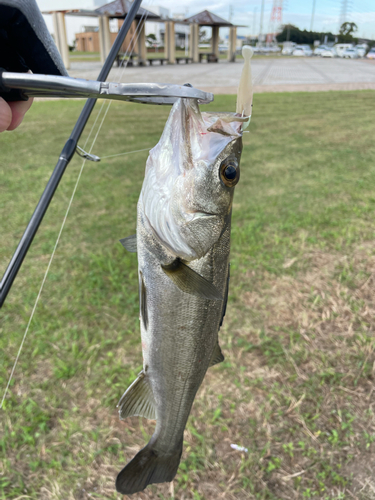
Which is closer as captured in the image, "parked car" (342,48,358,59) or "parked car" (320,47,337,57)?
"parked car" (342,48,358,59)

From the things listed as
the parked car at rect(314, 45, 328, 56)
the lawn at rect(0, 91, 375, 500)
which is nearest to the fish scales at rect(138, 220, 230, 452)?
the lawn at rect(0, 91, 375, 500)

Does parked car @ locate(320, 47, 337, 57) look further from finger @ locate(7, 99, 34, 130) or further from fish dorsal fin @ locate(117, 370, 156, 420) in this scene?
fish dorsal fin @ locate(117, 370, 156, 420)

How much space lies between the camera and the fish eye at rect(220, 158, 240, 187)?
123cm

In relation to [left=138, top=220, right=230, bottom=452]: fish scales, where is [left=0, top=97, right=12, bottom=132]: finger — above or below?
Answer: above

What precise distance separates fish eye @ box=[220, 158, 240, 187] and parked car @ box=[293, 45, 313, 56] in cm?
3539

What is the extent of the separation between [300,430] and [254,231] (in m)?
3.13

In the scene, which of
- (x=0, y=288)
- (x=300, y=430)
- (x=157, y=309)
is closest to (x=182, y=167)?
(x=157, y=309)

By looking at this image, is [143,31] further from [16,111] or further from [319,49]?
[16,111]

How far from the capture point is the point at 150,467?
1729 millimetres

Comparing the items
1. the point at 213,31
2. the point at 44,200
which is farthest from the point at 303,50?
the point at 44,200

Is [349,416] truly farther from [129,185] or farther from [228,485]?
[129,185]

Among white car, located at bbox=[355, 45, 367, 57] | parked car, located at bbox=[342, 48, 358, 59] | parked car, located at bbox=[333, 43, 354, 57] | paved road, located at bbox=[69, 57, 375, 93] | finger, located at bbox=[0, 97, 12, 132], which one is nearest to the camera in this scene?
finger, located at bbox=[0, 97, 12, 132]

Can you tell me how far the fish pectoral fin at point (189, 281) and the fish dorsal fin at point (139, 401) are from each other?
520 millimetres

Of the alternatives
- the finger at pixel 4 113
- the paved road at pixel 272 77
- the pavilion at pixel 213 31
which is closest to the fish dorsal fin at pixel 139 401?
the finger at pixel 4 113
